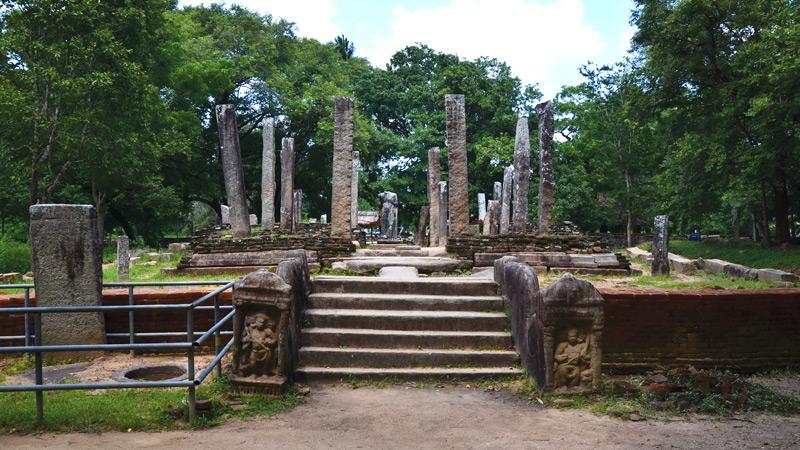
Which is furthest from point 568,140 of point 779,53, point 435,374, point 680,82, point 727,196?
point 435,374

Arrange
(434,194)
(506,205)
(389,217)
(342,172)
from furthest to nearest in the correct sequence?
(389,217) → (506,205) → (434,194) → (342,172)

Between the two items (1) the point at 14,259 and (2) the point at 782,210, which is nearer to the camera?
(1) the point at 14,259

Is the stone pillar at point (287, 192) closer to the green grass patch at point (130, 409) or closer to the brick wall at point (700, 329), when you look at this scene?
the green grass patch at point (130, 409)

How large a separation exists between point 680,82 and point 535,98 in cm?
1419

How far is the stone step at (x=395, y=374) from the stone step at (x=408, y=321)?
0.76 m

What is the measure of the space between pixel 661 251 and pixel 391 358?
8.58 m

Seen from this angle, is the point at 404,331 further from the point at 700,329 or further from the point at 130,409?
the point at 700,329

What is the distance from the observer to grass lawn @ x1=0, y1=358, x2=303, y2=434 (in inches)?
193

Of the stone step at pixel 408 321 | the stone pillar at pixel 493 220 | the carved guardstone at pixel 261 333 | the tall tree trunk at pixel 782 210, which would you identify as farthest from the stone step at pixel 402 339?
the tall tree trunk at pixel 782 210

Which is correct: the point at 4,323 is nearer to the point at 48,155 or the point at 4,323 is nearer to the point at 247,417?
the point at 247,417

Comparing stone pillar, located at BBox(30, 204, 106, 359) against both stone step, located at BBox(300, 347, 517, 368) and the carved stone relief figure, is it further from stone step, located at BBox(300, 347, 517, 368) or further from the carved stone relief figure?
stone step, located at BBox(300, 347, 517, 368)

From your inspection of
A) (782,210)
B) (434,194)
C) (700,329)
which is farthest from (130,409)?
(782,210)

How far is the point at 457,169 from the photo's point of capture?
13.9m

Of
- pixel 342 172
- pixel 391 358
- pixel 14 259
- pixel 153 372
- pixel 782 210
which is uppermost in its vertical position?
pixel 342 172
